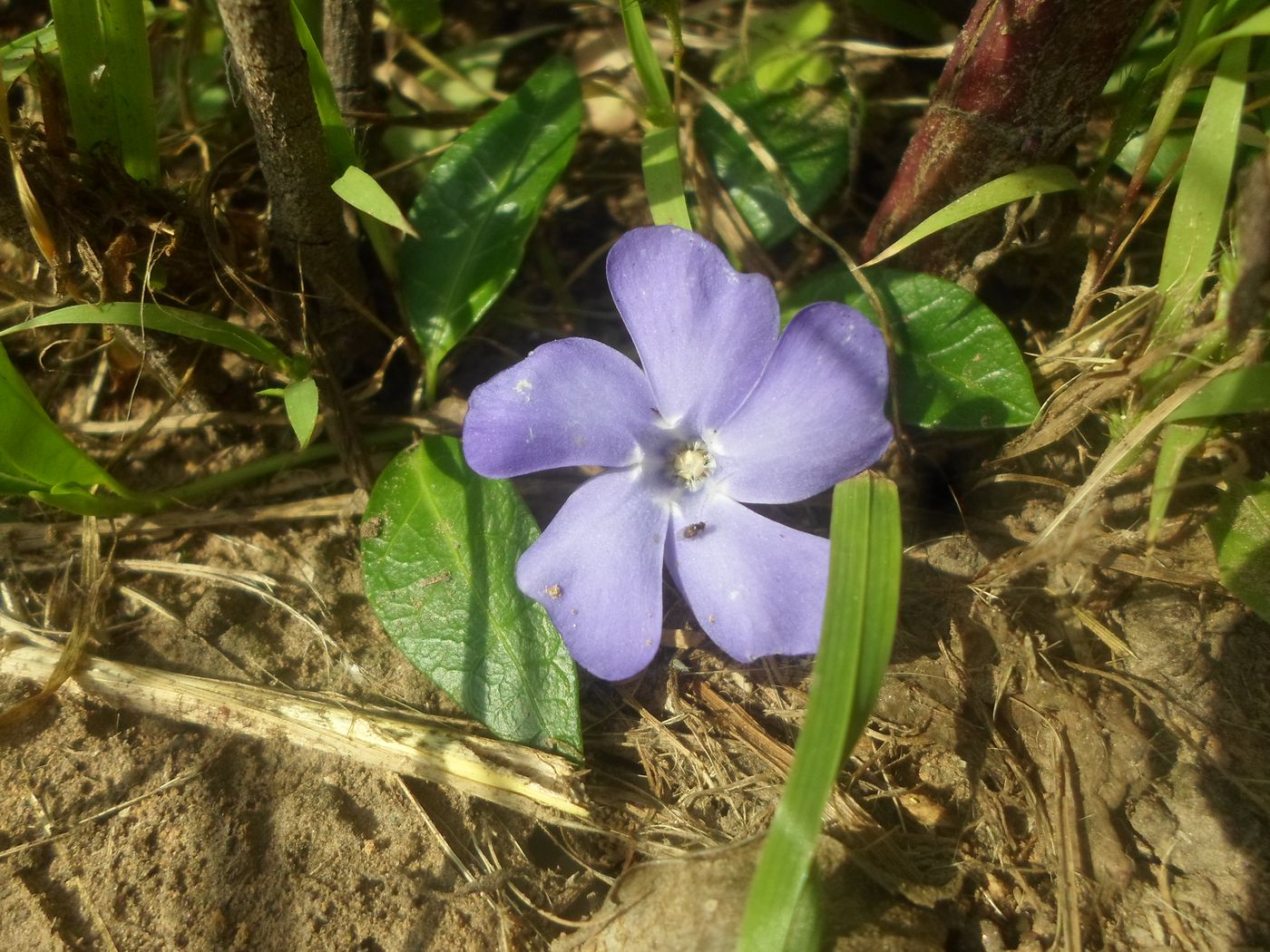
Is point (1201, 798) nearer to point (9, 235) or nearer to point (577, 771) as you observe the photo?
point (577, 771)

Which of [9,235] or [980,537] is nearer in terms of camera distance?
[9,235]

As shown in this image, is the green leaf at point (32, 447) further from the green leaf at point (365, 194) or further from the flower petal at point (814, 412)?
the flower petal at point (814, 412)

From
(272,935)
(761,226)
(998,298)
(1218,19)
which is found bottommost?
(272,935)

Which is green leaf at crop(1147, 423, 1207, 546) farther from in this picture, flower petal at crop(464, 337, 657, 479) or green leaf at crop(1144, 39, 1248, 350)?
flower petal at crop(464, 337, 657, 479)

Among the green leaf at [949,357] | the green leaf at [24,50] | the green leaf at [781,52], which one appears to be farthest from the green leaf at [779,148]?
the green leaf at [24,50]

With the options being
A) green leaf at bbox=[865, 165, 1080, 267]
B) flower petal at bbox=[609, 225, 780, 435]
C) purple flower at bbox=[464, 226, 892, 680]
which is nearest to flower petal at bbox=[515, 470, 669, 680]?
purple flower at bbox=[464, 226, 892, 680]

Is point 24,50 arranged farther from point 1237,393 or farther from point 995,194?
point 1237,393

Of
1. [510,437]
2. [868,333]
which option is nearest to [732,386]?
[868,333]

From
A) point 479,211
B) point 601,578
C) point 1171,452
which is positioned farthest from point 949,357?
point 479,211
